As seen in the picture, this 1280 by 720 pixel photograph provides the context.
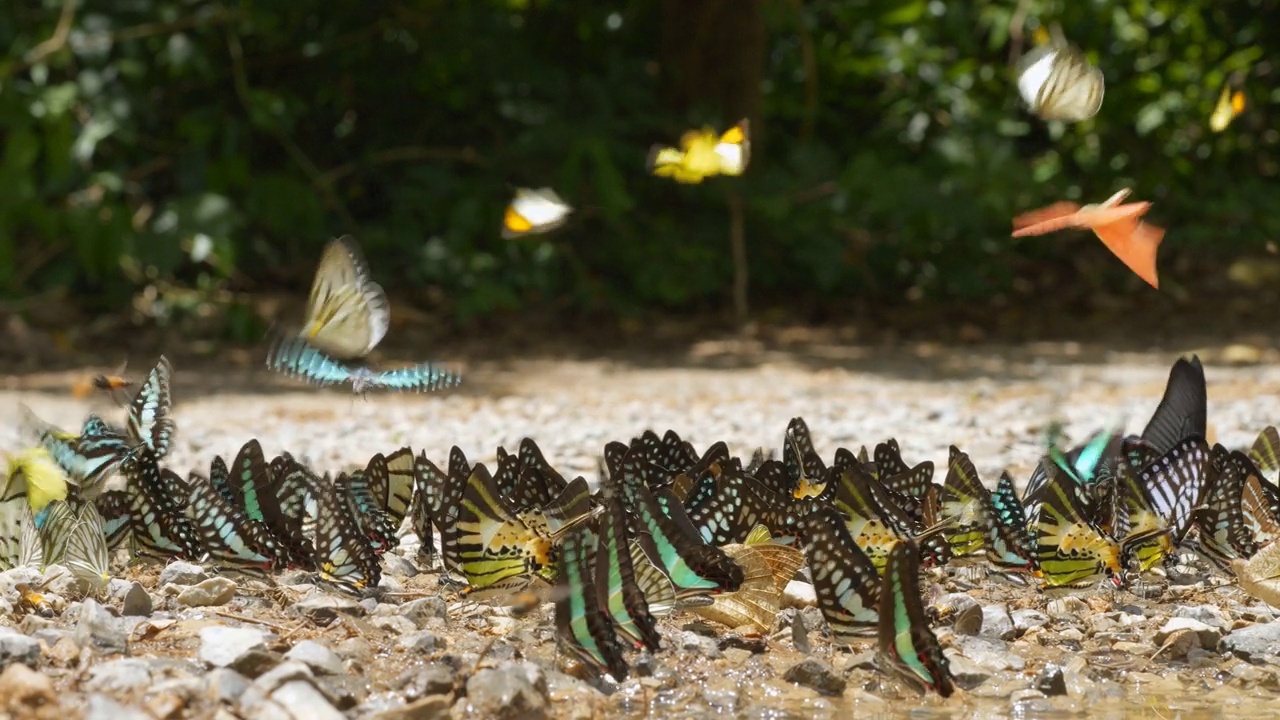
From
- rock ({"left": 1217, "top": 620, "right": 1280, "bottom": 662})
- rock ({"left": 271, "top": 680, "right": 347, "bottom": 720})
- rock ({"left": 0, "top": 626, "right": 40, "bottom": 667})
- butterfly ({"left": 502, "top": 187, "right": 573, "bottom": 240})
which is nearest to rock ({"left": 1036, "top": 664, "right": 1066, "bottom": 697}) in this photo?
rock ({"left": 1217, "top": 620, "right": 1280, "bottom": 662})

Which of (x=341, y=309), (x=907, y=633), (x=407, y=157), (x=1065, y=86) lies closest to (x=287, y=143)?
(x=407, y=157)

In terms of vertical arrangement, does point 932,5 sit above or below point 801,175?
above

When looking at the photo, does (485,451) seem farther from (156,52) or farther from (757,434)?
(156,52)

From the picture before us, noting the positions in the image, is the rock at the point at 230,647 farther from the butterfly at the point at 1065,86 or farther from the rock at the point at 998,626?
the butterfly at the point at 1065,86

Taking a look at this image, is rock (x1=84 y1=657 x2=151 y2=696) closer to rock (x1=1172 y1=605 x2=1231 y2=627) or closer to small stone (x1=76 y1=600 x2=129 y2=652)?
small stone (x1=76 y1=600 x2=129 y2=652)

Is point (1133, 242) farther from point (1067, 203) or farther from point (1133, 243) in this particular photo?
point (1067, 203)

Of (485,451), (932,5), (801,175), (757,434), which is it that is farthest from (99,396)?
(932,5)
